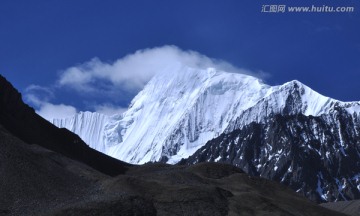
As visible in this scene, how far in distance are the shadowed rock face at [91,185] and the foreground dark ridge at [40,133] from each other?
23cm

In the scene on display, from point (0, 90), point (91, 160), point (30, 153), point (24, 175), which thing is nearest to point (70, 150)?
point (91, 160)

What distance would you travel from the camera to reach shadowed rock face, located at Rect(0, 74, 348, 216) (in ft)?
340

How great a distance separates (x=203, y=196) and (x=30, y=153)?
32.6 meters

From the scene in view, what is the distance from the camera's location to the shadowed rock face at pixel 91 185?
10375 centimetres

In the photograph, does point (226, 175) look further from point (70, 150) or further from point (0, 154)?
point (0, 154)

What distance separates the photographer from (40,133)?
157750 mm

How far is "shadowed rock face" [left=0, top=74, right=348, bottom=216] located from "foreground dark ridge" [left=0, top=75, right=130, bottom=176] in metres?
0.23

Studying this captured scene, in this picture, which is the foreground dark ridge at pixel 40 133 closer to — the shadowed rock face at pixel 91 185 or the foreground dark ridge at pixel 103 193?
the shadowed rock face at pixel 91 185

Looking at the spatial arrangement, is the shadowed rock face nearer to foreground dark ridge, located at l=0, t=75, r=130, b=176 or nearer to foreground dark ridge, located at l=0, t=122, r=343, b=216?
foreground dark ridge, located at l=0, t=122, r=343, b=216

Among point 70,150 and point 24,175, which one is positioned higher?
point 70,150

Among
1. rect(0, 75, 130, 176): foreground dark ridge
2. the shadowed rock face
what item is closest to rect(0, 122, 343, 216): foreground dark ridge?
the shadowed rock face

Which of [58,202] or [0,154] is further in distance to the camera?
[0,154]

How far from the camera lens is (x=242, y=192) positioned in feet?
477

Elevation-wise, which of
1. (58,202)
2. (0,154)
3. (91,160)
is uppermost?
(91,160)
